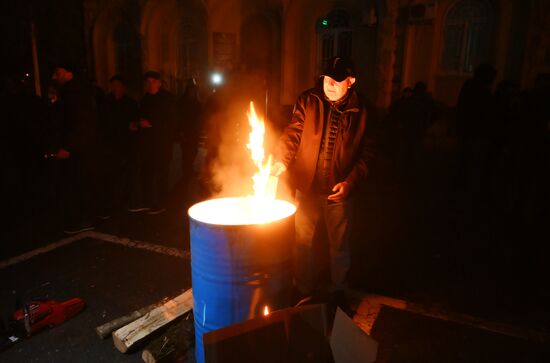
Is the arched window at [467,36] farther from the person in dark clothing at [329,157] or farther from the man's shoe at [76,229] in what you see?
the man's shoe at [76,229]

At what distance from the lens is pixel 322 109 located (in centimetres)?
347

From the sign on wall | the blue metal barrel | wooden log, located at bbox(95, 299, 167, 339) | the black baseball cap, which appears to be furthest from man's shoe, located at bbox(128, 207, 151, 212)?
the sign on wall

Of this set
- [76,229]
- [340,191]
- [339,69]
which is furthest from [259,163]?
[76,229]

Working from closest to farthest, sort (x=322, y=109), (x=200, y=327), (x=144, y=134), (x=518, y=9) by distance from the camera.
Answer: (x=200, y=327) < (x=322, y=109) < (x=144, y=134) < (x=518, y=9)

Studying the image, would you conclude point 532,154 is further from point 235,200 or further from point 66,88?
point 66,88

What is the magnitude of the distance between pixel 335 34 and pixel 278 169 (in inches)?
504

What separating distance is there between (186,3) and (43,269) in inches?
609

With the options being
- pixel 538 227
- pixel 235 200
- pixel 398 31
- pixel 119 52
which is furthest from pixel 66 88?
pixel 119 52

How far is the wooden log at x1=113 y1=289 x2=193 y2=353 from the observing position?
125 inches

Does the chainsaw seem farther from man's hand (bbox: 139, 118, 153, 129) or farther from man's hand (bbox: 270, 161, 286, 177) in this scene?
man's hand (bbox: 139, 118, 153, 129)

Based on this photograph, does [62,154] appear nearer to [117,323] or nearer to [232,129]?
[117,323]

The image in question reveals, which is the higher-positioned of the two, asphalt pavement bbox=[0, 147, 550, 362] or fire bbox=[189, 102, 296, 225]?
fire bbox=[189, 102, 296, 225]

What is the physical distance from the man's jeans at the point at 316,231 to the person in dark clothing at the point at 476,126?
4.62m

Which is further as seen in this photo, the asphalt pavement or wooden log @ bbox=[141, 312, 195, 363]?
Answer: the asphalt pavement
